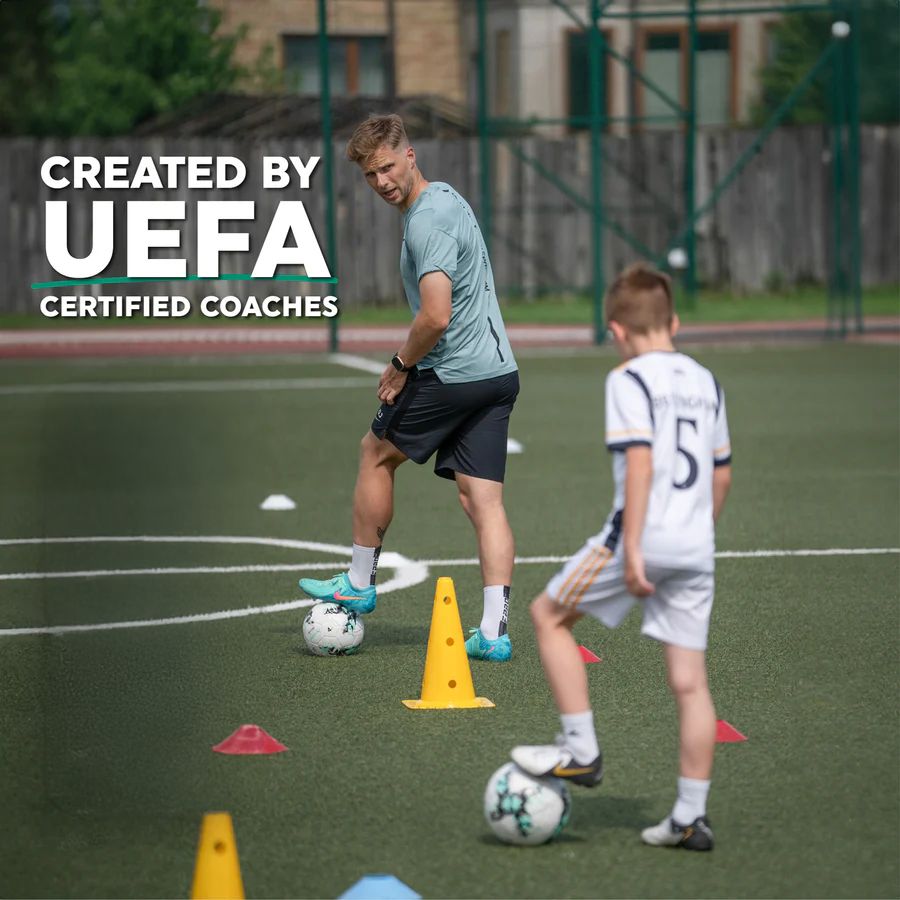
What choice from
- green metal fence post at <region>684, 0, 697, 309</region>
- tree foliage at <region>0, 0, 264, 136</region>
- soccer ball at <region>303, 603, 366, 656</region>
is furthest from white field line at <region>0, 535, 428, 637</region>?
tree foliage at <region>0, 0, 264, 136</region>

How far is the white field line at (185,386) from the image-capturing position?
1902 centimetres

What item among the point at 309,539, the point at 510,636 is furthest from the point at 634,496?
the point at 309,539

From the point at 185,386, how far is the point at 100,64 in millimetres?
14643

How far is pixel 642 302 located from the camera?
17.0 ft

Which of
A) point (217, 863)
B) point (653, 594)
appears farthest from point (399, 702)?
point (217, 863)

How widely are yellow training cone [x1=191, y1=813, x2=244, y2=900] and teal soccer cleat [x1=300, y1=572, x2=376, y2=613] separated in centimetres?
327

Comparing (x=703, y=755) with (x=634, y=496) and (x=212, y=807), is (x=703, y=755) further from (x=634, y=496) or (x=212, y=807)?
(x=212, y=807)

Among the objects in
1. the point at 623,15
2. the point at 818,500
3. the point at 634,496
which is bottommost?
the point at 818,500

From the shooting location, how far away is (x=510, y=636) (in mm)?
8125

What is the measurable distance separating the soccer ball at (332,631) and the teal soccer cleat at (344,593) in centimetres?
13

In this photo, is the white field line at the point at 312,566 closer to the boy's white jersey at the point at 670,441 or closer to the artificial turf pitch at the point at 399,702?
the artificial turf pitch at the point at 399,702

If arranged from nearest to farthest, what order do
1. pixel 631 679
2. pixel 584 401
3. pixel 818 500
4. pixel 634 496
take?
pixel 634 496, pixel 631 679, pixel 818 500, pixel 584 401

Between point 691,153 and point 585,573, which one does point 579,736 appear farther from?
point 691,153

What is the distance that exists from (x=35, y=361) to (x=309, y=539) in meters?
12.8
